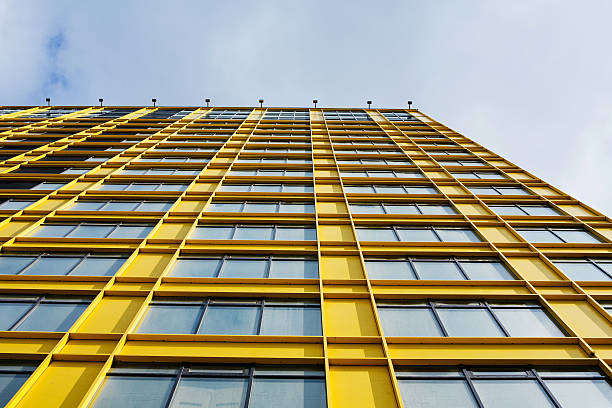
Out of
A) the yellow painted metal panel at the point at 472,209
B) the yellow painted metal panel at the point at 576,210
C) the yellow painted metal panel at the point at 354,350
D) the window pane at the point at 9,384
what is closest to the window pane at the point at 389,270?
the yellow painted metal panel at the point at 354,350

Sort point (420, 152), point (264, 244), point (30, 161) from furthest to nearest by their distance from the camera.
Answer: point (420, 152), point (30, 161), point (264, 244)

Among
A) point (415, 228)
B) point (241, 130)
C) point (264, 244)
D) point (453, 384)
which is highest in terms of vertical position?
point (241, 130)

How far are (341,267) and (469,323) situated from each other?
165 inches

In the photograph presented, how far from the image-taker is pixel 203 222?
1466 centimetres

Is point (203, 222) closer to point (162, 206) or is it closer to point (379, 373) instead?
point (162, 206)

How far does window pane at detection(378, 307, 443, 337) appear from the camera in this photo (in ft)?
30.3

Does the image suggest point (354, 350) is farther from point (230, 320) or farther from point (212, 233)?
point (212, 233)

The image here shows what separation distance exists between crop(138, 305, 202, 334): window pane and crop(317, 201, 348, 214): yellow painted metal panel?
7755 mm

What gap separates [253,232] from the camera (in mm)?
14188

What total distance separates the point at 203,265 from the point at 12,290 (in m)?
5.46

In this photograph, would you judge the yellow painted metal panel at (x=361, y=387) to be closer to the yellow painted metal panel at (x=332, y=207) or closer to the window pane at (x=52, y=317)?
the window pane at (x=52, y=317)

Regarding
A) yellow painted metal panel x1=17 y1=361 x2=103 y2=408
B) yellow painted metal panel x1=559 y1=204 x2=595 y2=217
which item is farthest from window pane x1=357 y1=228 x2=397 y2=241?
yellow painted metal panel x1=17 y1=361 x2=103 y2=408

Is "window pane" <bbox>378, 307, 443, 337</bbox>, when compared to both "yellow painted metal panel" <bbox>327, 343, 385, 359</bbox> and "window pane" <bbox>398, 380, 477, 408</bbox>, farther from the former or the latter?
"window pane" <bbox>398, 380, 477, 408</bbox>

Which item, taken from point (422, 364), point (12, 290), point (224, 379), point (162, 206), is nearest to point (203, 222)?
point (162, 206)
